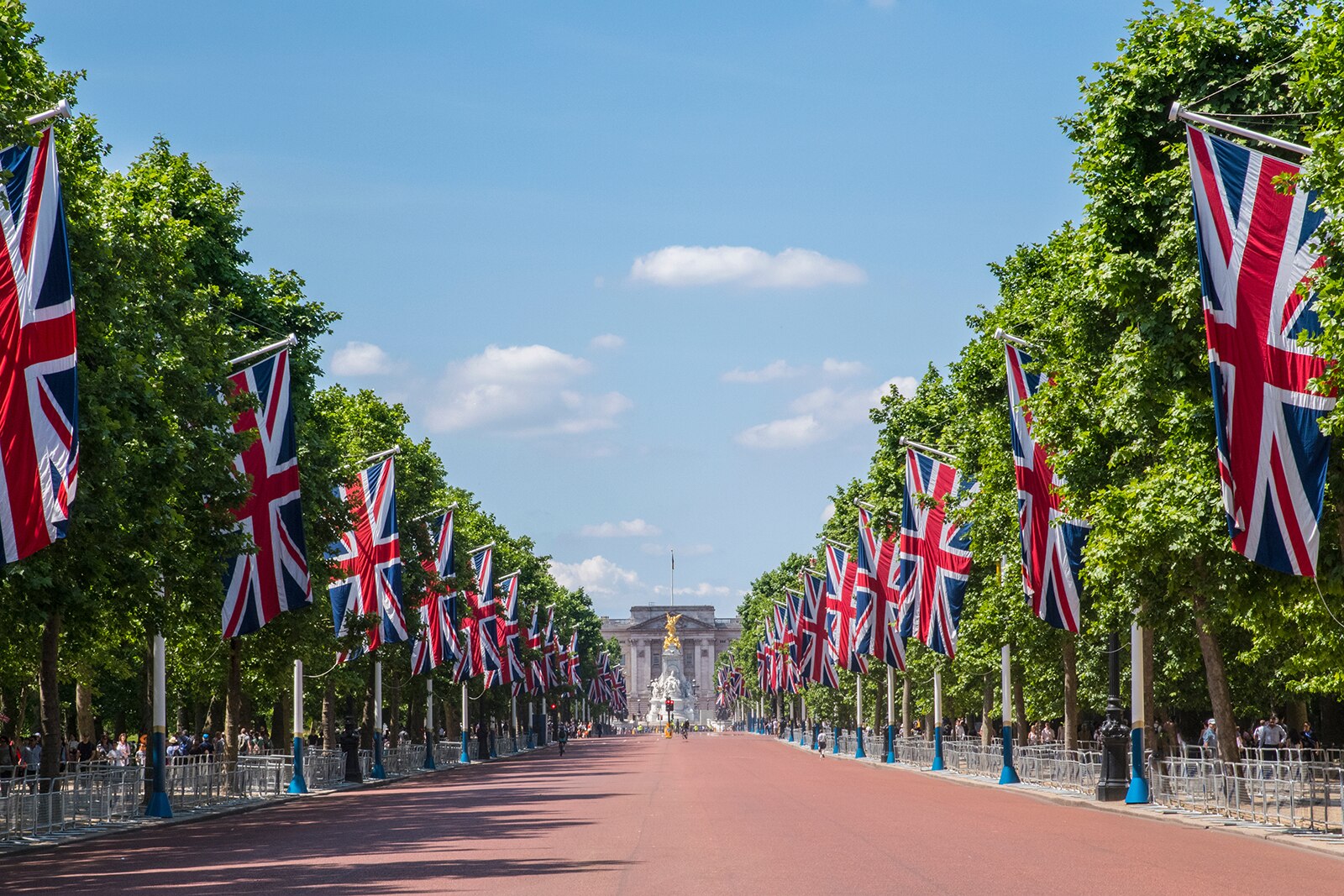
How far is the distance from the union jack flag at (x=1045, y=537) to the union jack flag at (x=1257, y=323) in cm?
1244

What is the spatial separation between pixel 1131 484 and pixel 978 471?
1862 cm

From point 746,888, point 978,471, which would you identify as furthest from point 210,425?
point 978,471

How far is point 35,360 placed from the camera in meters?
22.1

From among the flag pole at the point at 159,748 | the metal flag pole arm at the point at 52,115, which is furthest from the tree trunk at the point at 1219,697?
the metal flag pole arm at the point at 52,115

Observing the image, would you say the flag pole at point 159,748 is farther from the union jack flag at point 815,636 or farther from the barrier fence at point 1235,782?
the union jack flag at point 815,636

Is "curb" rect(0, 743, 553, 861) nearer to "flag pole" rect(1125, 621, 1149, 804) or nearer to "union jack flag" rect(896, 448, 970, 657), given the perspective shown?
"union jack flag" rect(896, 448, 970, 657)

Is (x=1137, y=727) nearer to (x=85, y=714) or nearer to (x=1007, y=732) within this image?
(x=1007, y=732)

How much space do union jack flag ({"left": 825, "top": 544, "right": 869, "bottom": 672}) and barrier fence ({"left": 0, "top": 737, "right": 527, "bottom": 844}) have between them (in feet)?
60.0

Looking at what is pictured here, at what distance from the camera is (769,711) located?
196m

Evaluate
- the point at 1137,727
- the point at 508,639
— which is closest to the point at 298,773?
the point at 1137,727

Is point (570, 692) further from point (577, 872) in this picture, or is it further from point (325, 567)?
point (577, 872)

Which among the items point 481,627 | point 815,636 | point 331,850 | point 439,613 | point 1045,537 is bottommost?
point 331,850

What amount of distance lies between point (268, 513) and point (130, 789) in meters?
6.66

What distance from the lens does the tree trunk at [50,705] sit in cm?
3284
